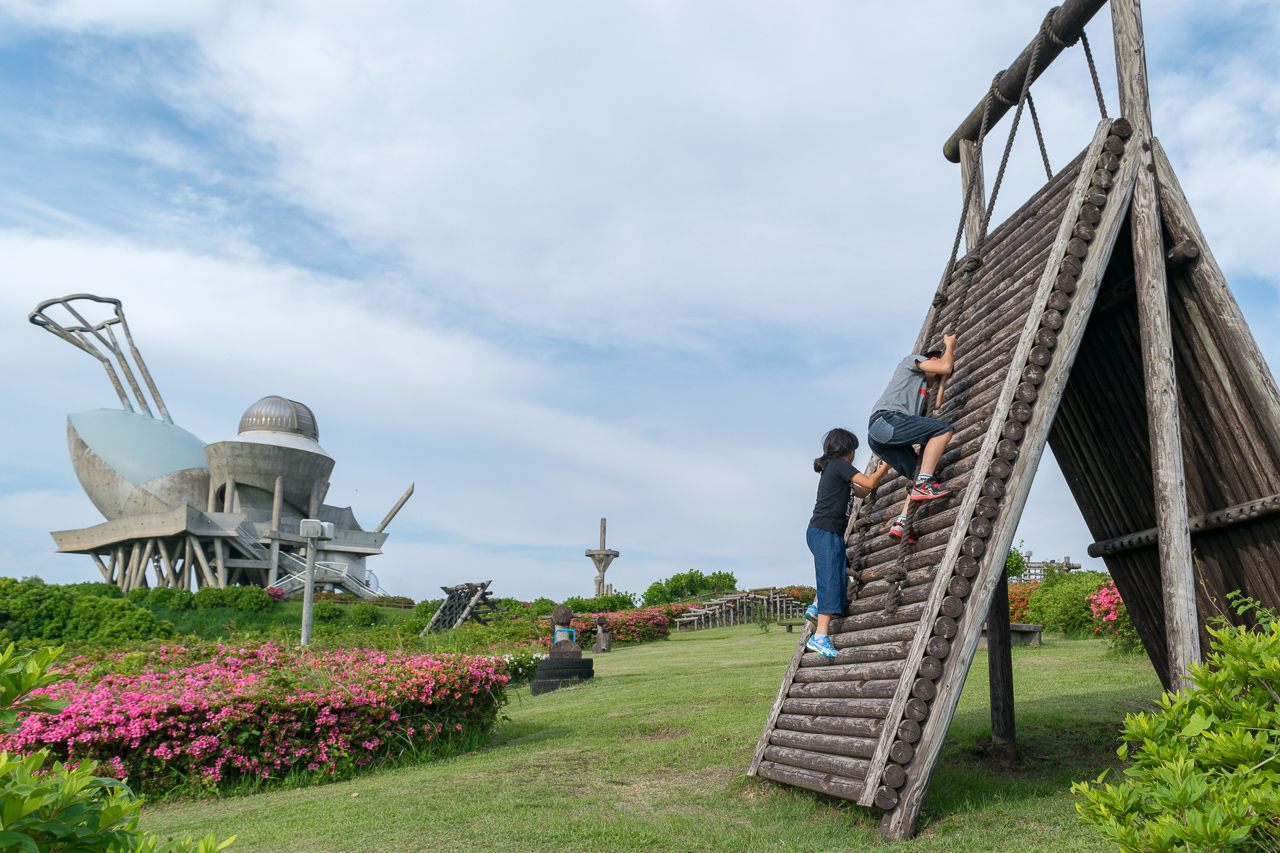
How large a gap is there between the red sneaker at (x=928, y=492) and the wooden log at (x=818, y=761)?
1.80 meters

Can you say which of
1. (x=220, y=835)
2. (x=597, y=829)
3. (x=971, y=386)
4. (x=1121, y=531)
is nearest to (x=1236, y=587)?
(x=1121, y=531)

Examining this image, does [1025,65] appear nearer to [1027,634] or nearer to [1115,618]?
[1115,618]

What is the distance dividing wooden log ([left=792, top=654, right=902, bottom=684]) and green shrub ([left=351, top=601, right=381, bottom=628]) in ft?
108

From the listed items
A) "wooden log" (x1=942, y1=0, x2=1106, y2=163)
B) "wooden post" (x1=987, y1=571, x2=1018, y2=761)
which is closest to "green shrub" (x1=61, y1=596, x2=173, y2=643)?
"wooden post" (x1=987, y1=571, x2=1018, y2=761)

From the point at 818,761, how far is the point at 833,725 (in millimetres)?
268

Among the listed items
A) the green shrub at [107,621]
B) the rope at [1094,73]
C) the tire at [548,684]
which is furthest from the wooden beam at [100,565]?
the rope at [1094,73]

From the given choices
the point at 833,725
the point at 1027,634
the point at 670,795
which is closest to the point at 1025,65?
the point at 833,725

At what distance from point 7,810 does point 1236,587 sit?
7.04m

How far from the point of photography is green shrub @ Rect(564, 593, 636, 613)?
36362 mm

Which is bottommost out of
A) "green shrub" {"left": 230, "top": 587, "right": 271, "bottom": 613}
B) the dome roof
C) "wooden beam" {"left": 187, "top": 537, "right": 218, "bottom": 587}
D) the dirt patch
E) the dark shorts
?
the dirt patch

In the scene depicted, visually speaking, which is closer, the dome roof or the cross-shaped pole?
the cross-shaped pole

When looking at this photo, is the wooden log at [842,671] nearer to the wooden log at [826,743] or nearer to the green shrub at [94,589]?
the wooden log at [826,743]

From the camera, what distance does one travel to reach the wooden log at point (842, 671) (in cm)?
553

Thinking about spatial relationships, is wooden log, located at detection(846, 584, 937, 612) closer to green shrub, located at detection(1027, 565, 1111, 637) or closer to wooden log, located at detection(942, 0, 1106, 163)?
wooden log, located at detection(942, 0, 1106, 163)
